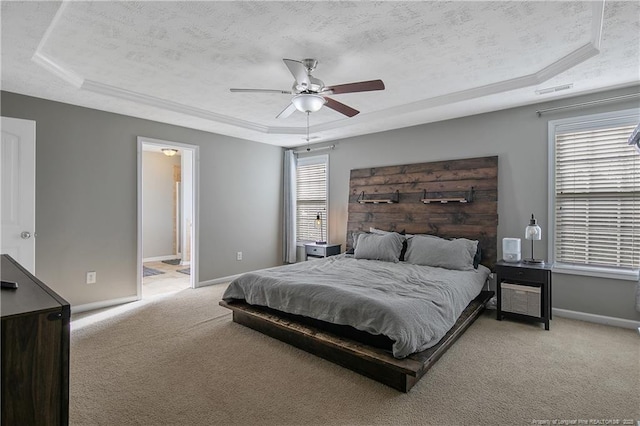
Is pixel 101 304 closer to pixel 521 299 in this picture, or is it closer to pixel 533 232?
pixel 521 299

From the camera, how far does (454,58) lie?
2965 mm

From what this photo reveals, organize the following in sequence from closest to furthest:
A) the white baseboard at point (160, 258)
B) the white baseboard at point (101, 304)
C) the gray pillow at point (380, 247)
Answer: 1. the white baseboard at point (101, 304)
2. the gray pillow at point (380, 247)
3. the white baseboard at point (160, 258)

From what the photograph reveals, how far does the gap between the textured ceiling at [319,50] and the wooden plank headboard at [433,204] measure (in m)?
0.81

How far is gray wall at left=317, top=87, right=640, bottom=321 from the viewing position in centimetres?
354

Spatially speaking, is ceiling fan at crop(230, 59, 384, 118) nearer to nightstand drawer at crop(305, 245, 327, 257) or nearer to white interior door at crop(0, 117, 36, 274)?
white interior door at crop(0, 117, 36, 274)

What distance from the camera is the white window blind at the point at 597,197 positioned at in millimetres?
3428

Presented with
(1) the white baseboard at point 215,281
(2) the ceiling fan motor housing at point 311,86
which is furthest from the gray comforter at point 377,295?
(1) the white baseboard at point 215,281

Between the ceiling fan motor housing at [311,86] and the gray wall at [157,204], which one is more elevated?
the ceiling fan motor housing at [311,86]

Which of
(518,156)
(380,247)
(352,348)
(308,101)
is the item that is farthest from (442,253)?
(308,101)

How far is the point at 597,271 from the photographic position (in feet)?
11.6

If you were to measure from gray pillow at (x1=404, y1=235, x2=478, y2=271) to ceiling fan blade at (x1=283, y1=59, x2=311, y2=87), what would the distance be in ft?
8.13

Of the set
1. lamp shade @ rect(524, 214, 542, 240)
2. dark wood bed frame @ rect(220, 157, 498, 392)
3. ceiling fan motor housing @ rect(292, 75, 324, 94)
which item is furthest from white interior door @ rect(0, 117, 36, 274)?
lamp shade @ rect(524, 214, 542, 240)

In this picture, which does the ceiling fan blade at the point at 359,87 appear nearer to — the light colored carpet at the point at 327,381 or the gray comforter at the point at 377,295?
the gray comforter at the point at 377,295

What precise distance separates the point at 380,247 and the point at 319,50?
8.47 feet
